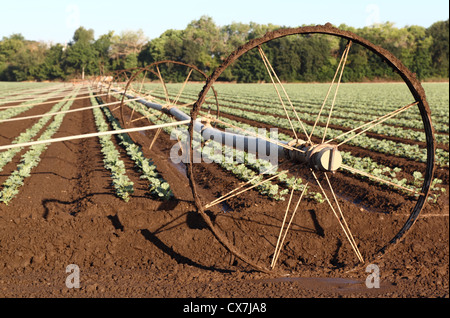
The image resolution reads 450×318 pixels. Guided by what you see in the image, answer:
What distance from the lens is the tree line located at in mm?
50312

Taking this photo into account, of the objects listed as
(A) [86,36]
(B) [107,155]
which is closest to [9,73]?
(A) [86,36]

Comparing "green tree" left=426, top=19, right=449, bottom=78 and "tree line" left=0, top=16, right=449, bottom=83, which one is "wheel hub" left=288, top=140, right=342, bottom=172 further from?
"green tree" left=426, top=19, right=449, bottom=78

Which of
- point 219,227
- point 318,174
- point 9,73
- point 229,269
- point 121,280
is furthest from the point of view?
point 9,73

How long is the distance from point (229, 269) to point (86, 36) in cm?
11233

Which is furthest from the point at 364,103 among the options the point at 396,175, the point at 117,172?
the point at 117,172

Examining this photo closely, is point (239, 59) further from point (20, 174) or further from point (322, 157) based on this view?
point (322, 157)

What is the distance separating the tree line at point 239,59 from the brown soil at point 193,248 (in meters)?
41.3

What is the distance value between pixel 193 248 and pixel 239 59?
5193cm

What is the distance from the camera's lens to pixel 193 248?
4.75 m

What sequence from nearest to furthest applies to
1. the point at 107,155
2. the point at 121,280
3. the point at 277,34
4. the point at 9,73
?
the point at 277,34, the point at 121,280, the point at 107,155, the point at 9,73

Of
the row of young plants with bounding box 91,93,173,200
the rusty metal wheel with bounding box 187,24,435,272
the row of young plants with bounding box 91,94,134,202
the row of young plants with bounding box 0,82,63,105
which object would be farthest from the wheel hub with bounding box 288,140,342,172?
the row of young plants with bounding box 0,82,63,105

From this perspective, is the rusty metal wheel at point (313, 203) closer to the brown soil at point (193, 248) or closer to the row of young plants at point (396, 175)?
the brown soil at point (193, 248)
